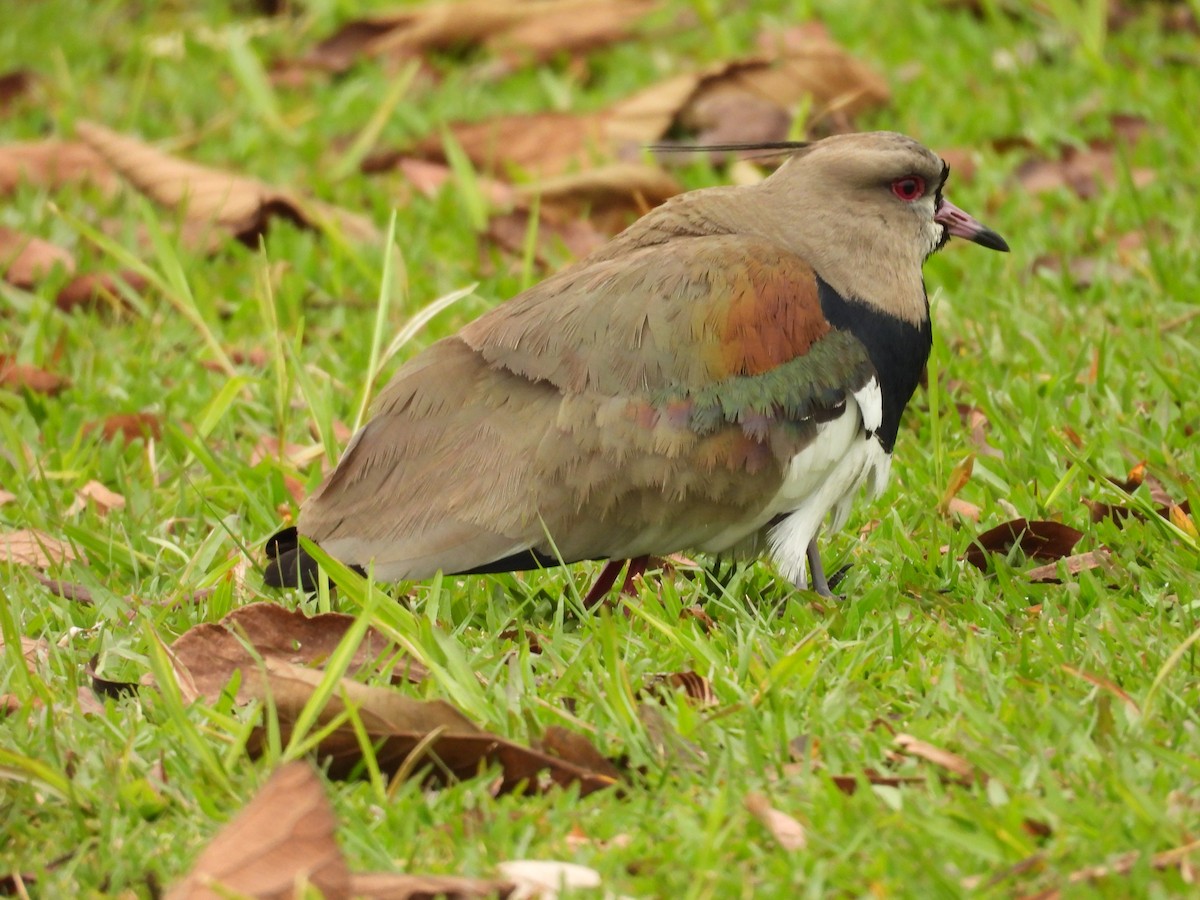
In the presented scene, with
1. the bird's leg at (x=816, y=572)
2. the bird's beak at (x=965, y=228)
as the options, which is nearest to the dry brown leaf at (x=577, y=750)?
the bird's leg at (x=816, y=572)

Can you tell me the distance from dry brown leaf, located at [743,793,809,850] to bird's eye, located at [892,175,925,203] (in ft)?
6.69

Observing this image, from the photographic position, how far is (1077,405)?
196 inches

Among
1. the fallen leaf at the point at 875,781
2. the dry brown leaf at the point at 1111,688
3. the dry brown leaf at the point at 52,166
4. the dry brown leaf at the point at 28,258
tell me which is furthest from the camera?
the dry brown leaf at the point at 52,166

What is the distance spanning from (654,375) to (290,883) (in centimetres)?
158

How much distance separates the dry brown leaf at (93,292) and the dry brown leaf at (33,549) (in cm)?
168

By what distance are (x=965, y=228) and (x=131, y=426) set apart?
2.49m

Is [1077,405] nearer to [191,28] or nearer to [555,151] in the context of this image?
[555,151]

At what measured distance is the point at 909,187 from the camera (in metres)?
4.59

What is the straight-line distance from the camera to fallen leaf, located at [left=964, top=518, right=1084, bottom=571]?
4211mm

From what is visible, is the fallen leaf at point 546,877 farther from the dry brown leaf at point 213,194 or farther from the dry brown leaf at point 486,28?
the dry brown leaf at point 486,28

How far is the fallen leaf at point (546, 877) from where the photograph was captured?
9.33ft

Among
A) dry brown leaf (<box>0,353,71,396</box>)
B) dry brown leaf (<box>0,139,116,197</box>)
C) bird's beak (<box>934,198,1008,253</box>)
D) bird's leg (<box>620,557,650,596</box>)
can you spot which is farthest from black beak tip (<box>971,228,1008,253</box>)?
dry brown leaf (<box>0,139,116,197</box>)

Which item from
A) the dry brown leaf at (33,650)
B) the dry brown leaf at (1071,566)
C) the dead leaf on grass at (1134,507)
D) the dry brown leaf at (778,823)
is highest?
the dry brown leaf at (33,650)

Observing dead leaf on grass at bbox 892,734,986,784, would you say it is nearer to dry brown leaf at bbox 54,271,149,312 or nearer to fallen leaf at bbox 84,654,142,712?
fallen leaf at bbox 84,654,142,712
